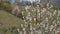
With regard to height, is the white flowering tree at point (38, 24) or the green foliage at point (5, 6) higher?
the white flowering tree at point (38, 24)

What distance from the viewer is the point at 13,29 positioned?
20.1ft

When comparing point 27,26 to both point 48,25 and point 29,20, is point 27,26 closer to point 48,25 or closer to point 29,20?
point 29,20

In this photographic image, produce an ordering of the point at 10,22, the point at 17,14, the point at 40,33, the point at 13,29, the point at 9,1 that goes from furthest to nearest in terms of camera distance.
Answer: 1. the point at 9,1
2. the point at 17,14
3. the point at 10,22
4. the point at 13,29
5. the point at 40,33

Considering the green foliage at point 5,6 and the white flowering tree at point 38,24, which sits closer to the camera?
the white flowering tree at point 38,24

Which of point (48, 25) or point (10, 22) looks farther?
point (10, 22)

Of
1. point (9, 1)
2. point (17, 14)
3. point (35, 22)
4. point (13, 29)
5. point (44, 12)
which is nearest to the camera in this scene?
point (35, 22)

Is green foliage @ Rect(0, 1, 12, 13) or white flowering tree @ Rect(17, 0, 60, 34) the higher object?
white flowering tree @ Rect(17, 0, 60, 34)

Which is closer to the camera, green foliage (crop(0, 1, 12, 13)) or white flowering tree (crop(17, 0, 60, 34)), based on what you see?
white flowering tree (crop(17, 0, 60, 34))

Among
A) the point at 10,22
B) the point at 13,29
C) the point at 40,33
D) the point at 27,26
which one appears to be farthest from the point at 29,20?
the point at 10,22

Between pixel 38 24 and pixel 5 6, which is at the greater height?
pixel 38 24

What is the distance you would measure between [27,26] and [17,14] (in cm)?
458

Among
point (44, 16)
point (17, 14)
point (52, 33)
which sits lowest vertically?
point (17, 14)

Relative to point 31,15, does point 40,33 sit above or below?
below

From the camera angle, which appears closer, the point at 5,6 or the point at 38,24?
the point at 38,24
